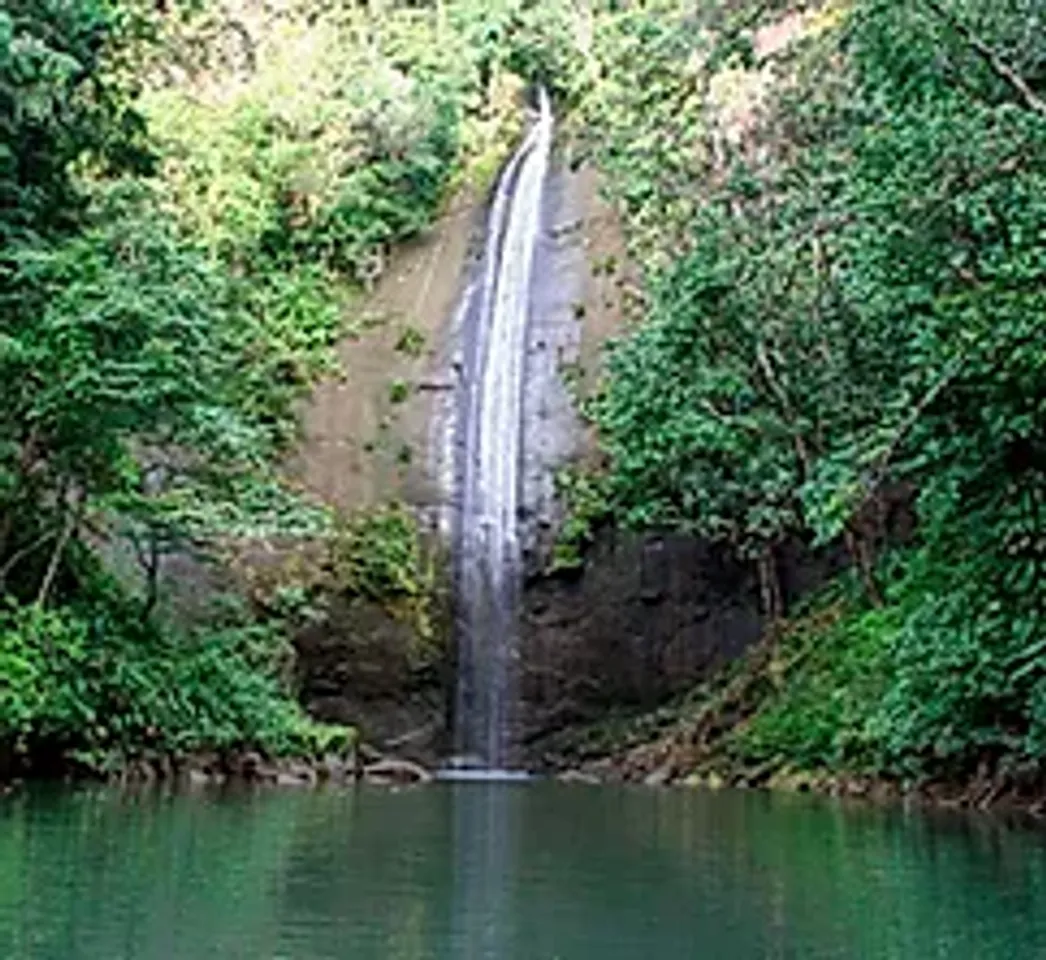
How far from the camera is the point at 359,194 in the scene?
29.0 metres

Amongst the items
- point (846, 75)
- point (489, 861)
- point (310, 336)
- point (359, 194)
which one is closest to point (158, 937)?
point (489, 861)

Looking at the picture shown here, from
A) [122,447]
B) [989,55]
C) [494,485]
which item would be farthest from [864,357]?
[494,485]

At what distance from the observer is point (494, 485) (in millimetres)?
25000

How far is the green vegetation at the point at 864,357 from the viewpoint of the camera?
11.2m

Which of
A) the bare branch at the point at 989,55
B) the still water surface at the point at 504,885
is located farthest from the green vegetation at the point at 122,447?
the bare branch at the point at 989,55

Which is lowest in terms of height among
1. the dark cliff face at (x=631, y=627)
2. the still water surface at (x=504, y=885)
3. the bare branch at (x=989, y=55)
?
the still water surface at (x=504, y=885)

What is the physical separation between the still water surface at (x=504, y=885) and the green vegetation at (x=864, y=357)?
1.80m

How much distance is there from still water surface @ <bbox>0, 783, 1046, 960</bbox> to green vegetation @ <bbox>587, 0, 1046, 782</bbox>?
1795 millimetres

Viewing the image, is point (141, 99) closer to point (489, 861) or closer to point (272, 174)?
point (272, 174)

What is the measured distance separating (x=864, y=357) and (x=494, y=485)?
27.4ft

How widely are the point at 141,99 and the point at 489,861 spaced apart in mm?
21197

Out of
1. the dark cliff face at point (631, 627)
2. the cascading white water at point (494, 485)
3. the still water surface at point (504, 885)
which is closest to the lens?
the still water surface at point (504, 885)

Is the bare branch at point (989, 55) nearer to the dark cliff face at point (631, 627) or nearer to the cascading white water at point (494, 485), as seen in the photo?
the dark cliff face at point (631, 627)

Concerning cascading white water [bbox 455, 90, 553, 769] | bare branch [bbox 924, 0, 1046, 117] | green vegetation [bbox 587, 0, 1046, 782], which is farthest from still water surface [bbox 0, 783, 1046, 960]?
cascading white water [bbox 455, 90, 553, 769]
